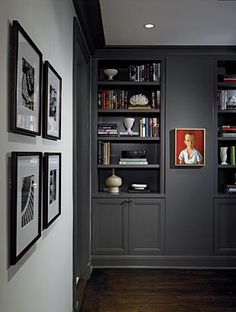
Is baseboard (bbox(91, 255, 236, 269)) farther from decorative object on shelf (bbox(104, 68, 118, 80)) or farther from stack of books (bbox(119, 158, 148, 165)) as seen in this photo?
decorative object on shelf (bbox(104, 68, 118, 80))

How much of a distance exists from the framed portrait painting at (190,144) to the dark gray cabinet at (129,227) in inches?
24.5

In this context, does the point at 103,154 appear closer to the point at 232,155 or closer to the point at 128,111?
the point at 128,111

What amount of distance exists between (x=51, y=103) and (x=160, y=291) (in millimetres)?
2490

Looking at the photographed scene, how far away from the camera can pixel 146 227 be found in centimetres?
469

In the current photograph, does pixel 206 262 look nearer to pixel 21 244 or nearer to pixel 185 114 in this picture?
pixel 185 114

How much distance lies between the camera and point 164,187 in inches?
185

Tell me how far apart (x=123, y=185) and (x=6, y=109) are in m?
3.75

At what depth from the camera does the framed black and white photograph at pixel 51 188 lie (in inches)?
77.9

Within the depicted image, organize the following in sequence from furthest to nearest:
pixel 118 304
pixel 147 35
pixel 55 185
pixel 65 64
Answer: pixel 147 35 < pixel 118 304 < pixel 65 64 < pixel 55 185

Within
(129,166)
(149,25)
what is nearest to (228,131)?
(129,166)

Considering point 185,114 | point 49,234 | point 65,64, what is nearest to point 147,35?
point 185,114

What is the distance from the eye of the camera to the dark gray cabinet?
15.4 feet

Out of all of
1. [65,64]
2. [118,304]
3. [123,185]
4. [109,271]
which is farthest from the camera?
[123,185]

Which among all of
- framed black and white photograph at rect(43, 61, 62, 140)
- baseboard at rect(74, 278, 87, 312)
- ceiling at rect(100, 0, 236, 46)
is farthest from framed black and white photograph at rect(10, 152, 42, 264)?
ceiling at rect(100, 0, 236, 46)
